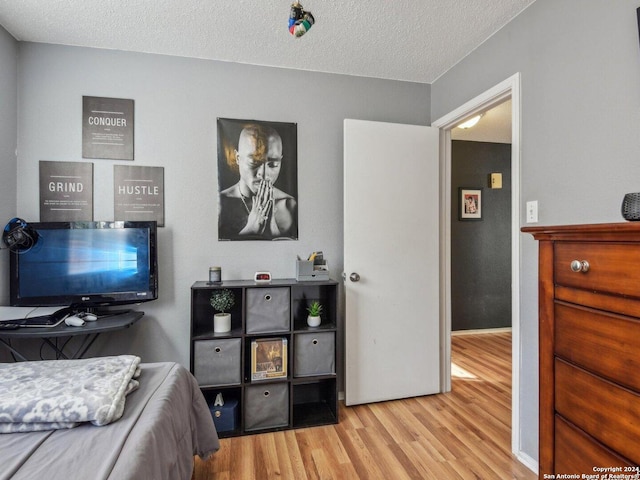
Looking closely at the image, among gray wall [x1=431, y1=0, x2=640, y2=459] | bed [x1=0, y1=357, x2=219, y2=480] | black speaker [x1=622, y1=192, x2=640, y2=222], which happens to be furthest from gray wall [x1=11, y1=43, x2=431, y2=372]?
black speaker [x1=622, y1=192, x2=640, y2=222]

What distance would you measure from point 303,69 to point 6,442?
260 centimetres

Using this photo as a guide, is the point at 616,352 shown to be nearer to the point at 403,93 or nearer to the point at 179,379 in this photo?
the point at 179,379

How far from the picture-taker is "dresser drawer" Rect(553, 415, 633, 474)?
2.79 feet

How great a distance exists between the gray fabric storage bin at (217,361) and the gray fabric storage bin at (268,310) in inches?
6.4

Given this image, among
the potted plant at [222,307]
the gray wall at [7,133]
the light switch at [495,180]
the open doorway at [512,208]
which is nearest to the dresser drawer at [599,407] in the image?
the open doorway at [512,208]

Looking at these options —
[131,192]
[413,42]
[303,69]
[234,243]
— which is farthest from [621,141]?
[131,192]

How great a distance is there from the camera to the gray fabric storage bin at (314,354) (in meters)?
2.23

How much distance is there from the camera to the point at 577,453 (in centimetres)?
94

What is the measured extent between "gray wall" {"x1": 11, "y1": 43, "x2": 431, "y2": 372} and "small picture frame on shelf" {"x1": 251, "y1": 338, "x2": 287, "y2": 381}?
20.0 inches

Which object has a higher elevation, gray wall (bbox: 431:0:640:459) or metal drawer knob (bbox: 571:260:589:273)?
gray wall (bbox: 431:0:640:459)

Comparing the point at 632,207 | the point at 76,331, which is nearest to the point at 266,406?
the point at 76,331

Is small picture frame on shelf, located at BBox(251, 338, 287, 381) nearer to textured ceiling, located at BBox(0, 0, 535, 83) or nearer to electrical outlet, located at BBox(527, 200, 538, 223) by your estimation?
electrical outlet, located at BBox(527, 200, 538, 223)

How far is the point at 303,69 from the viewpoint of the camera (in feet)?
8.27

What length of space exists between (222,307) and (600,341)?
6.34 feet
